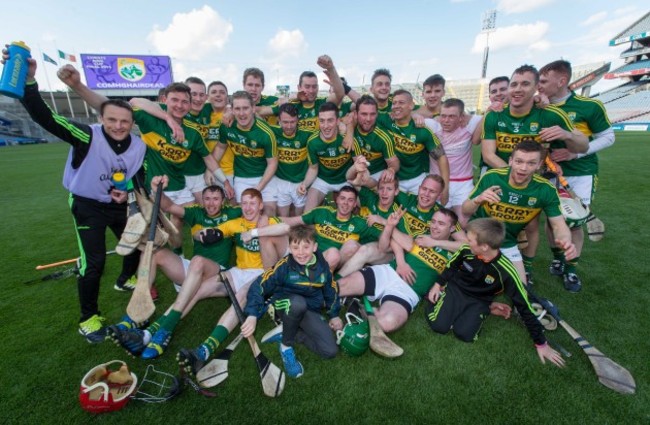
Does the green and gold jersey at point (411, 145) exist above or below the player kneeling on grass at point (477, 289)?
above

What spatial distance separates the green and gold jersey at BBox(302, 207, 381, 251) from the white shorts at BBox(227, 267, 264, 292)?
0.87 meters

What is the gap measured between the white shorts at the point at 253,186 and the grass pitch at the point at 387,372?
1.88 metres

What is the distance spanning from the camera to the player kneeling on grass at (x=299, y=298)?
293cm

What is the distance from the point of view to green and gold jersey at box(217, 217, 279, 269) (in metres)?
3.85

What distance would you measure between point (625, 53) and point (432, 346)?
55.2 m

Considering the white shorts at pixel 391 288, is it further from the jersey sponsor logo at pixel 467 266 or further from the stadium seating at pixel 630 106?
the stadium seating at pixel 630 106

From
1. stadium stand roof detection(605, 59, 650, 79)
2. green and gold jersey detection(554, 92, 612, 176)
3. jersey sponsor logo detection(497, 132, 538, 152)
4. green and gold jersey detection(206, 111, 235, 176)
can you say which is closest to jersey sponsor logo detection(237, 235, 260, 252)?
green and gold jersey detection(206, 111, 235, 176)

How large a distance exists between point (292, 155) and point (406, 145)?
1.75 m

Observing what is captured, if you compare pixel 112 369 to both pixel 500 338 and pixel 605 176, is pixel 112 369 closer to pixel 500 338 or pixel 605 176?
pixel 500 338

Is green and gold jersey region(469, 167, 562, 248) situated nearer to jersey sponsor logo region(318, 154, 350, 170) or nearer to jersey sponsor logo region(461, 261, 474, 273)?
jersey sponsor logo region(461, 261, 474, 273)

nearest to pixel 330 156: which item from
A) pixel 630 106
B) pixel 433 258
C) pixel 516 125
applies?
pixel 433 258

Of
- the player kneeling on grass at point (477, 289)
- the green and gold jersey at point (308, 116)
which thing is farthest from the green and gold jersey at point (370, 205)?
the green and gold jersey at point (308, 116)

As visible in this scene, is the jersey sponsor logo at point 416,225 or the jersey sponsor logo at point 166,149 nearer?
the jersey sponsor logo at point 416,225

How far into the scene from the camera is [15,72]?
8.00ft
